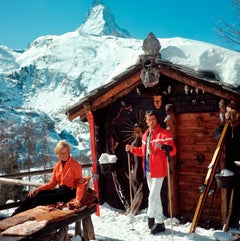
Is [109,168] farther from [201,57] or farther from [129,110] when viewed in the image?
[201,57]

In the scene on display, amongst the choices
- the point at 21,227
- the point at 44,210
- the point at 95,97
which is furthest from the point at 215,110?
the point at 21,227

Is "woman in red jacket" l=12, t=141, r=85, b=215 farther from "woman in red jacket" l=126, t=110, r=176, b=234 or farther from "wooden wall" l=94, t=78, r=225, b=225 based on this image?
"wooden wall" l=94, t=78, r=225, b=225

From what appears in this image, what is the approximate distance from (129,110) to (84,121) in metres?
1.76

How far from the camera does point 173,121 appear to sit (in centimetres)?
777

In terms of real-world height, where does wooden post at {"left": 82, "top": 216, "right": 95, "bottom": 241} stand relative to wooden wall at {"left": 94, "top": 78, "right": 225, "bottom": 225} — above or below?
below

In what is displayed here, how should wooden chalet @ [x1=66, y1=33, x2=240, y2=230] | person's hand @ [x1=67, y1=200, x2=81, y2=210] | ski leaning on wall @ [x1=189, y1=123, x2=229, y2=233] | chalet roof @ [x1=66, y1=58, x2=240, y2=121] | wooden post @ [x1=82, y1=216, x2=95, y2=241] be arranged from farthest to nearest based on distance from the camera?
1. wooden chalet @ [x1=66, y1=33, x2=240, y2=230]
2. chalet roof @ [x1=66, y1=58, x2=240, y2=121]
3. ski leaning on wall @ [x1=189, y1=123, x2=229, y2=233]
4. wooden post @ [x1=82, y1=216, x2=95, y2=241]
5. person's hand @ [x1=67, y1=200, x2=81, y2=210]

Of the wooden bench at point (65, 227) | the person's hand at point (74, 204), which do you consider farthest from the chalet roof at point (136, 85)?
the person's hand at point (74, 204)

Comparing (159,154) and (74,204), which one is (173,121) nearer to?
(159,154)

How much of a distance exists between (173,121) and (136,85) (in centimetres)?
121

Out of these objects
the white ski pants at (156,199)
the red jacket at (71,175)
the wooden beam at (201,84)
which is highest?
the wooden beam at (201,84)

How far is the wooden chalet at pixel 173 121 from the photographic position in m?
7.02

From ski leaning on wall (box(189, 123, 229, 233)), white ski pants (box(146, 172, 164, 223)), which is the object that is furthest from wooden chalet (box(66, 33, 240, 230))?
white ski pants (box(146, 172, 164, 223))

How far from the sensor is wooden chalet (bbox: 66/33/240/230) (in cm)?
702

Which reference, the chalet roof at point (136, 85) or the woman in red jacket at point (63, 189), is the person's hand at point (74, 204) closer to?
the woman in red jacket at point (63, 189)
